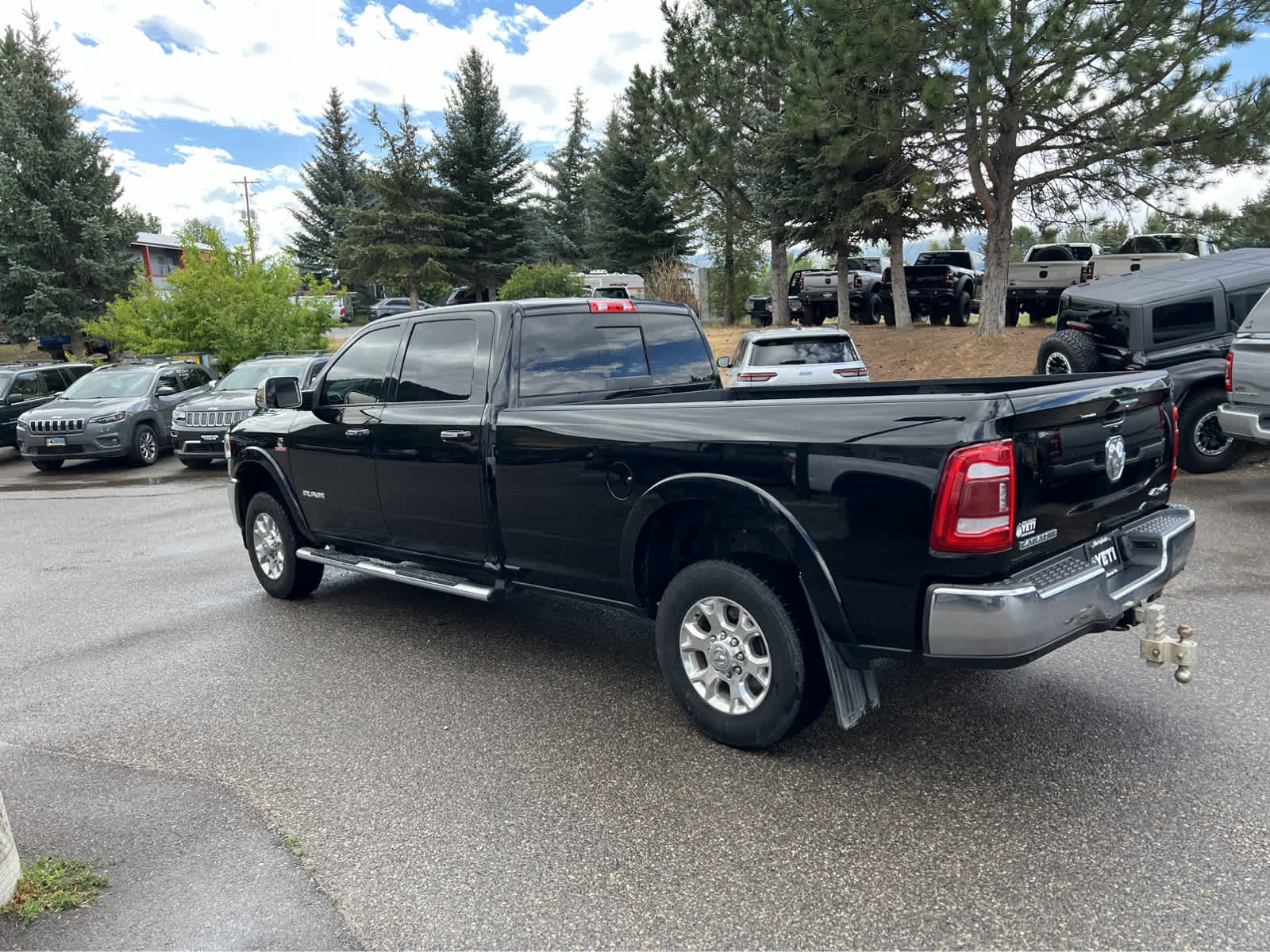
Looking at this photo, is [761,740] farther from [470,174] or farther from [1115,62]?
[470,174]

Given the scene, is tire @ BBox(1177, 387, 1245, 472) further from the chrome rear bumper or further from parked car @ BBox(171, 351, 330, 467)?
parked car @ BBox(171, 351, 330, 467)

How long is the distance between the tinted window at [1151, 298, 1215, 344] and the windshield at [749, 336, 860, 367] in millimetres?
3492

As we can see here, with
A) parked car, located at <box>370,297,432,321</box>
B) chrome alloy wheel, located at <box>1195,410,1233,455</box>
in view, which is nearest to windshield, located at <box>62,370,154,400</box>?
chrome alloy wheel, located at <box>1195,410,1233,455</box>

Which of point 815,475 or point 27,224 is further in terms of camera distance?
point 27,224

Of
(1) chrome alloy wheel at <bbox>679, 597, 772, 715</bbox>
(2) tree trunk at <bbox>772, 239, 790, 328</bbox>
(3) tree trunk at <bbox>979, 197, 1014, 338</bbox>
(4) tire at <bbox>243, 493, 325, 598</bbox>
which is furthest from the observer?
(2) tree trunk at <bbox>772, 239, 790, 328</bbox>

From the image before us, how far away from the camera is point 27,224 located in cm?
3206

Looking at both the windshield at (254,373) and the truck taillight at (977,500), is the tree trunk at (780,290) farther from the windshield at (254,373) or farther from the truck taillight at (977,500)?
the truck taillight at (977,500)

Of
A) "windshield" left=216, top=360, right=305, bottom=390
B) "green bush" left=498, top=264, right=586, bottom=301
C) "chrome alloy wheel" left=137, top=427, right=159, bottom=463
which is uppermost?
"green bush" left=498, top=264, right=586, bottom=301

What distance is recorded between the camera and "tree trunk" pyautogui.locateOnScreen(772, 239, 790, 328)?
88.7 ft

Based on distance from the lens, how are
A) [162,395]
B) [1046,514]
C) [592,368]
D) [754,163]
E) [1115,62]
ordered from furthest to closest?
[754,163]
[162,395]
[1115,62]
[592,368]
[1046,514]

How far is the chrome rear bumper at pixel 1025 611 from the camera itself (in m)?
2.98

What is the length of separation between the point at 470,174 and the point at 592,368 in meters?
34.5

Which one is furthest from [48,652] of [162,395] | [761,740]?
[162,395]

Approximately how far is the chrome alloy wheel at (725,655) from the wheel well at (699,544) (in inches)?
8.9
